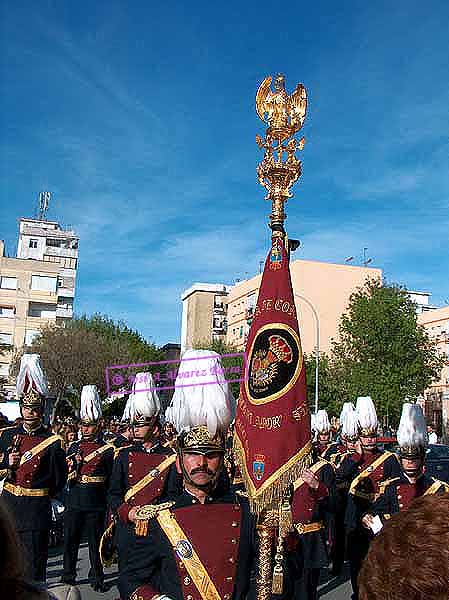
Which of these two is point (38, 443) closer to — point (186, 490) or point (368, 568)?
point (186, 490)

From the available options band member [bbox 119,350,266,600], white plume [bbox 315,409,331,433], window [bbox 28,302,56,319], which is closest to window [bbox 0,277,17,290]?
window [bbox 28,302,56,319]

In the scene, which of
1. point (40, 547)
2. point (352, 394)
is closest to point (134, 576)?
point (40, 547)

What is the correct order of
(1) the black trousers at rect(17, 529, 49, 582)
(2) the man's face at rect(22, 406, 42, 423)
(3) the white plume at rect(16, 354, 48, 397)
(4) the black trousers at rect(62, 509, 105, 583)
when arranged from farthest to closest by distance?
1. (4) the black trousers at rect(62, 509, 105, 583)
2. (3) the white plume at rect(16, 354, 48, 397)
3. (2) the man's face at rect(22, 406, 42, 423)
4. (1) the black trousers at rect(17, 529, 49, 582)

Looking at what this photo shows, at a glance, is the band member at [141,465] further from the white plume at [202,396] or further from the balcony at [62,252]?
the balcony at [62,252]

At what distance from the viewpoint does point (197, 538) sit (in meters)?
3.19

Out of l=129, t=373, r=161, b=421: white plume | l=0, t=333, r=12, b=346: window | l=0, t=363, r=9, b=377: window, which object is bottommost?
l=129, t=373, r=161, b=421: white plume

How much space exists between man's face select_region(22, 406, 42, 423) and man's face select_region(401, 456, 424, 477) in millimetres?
3887

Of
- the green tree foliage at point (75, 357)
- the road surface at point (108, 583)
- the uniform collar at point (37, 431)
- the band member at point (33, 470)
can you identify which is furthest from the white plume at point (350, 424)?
the green tree foliage at point (75, 357)

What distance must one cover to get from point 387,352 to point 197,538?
30.1 metres

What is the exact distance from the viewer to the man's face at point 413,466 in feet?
19.8

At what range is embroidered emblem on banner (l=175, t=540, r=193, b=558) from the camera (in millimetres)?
3148

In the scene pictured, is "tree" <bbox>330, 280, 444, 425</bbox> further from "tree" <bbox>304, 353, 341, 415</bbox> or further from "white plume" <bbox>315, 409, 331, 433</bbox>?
"white plume" <bbox>315, 409, 331, 433</bbox>

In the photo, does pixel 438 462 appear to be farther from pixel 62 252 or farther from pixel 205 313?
pixel 205 313

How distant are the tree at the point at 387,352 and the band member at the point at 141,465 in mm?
25526
